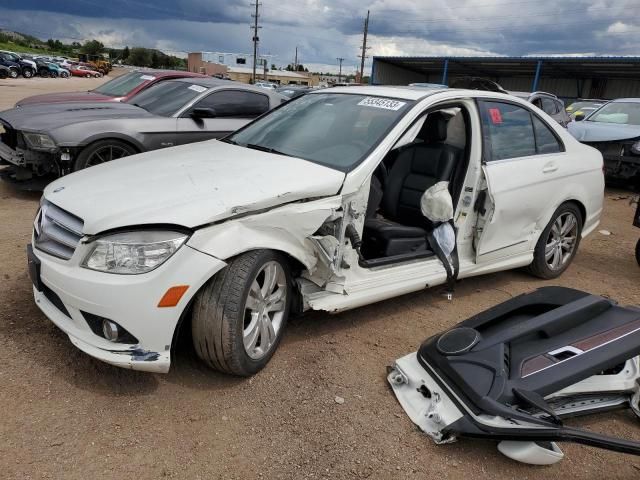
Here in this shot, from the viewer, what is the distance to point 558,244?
4770 millimetres

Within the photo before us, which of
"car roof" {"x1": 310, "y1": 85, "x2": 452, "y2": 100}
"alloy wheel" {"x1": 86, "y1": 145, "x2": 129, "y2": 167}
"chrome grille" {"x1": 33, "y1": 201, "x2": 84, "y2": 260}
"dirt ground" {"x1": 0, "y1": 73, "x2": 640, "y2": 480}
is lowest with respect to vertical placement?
"dirt ground" {"x1": 0, "y1": 73, "x2": 640, "y2": 480}

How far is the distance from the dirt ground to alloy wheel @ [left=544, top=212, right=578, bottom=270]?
2.01 meters

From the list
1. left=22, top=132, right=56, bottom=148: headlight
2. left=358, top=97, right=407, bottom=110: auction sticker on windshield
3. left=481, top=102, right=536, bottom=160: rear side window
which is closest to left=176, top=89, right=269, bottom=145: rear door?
left=22, top=132, right=56, bottom=148: headlight

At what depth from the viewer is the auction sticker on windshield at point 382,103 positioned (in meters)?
3.60

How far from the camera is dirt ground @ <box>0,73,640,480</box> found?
2258 millimetres

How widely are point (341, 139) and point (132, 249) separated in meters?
1.67

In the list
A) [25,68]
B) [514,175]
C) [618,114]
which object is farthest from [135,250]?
[25,68]

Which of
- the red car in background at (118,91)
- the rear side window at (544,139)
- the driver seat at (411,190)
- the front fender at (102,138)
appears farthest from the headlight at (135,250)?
the red car in background at (118,91)

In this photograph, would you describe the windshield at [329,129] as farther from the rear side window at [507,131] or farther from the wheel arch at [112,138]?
the wheel arch at [112,138]

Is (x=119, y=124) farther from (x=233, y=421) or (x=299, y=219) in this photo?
(x=233, y=421)

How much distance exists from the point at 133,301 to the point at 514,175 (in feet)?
9.98

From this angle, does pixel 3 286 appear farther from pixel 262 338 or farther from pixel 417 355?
pixel 417 355

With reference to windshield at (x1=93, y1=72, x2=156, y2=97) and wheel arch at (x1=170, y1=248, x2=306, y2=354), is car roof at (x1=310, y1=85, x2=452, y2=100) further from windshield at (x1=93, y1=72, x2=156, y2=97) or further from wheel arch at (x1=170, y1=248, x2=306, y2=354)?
windshield at (x1=93, y1=72, x2=156, y2=97)

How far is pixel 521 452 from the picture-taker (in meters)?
2.34
